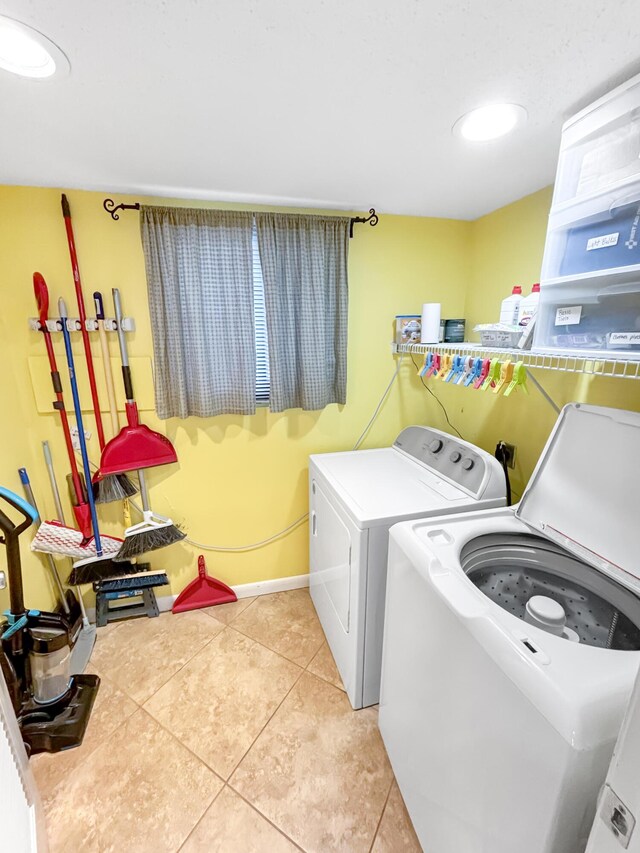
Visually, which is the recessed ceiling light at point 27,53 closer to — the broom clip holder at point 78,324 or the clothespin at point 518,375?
the broom clip holder at point 78,324

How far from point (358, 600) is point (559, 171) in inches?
63.7

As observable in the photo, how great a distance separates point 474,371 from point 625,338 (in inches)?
21.1

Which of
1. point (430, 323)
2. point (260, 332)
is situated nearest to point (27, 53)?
point (260, 332)

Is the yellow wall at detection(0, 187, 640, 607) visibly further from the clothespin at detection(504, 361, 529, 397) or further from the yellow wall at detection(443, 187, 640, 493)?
the clothespin at detection(504, 361, 529, 397)

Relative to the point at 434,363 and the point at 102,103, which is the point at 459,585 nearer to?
the point at 434,363

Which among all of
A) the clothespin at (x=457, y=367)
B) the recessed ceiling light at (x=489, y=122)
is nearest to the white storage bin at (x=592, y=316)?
the clothespin at (x=457, y=367)

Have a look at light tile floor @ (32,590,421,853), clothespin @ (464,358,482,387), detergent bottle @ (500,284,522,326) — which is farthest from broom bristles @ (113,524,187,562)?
detergent bottle @ (500,284,522,326)

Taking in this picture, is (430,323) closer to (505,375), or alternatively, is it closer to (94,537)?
(505,375)

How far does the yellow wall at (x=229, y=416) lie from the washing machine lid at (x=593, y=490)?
1.12 metres

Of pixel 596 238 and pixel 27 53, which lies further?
pixel 596 238

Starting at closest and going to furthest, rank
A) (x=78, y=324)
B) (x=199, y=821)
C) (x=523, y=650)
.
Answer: (x=523, y=650)
(x=199, y=821)
(x=78, y=324)

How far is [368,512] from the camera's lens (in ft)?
4.63

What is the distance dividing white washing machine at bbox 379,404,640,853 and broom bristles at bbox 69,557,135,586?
1511 millimetres

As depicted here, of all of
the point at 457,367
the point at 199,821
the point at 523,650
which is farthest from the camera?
the point at 457,367
